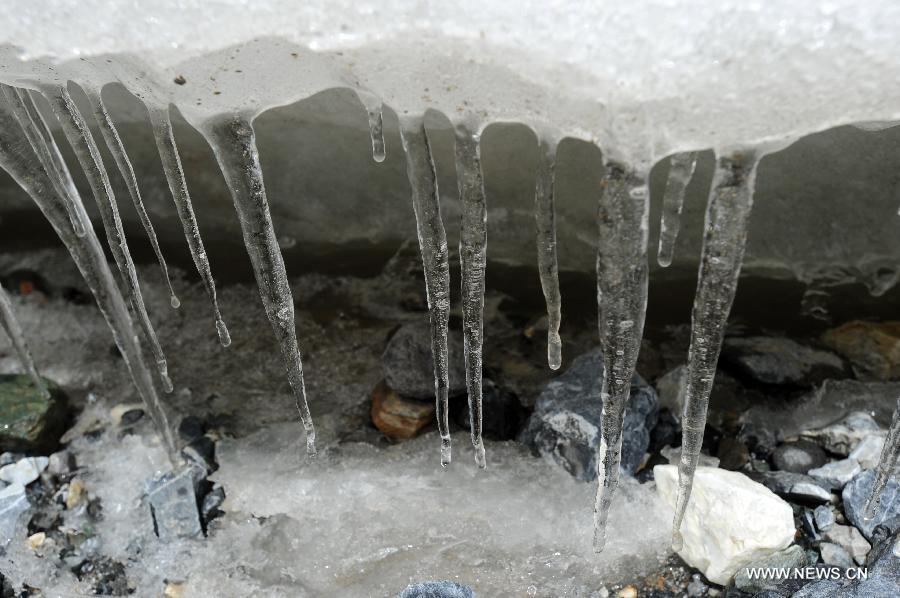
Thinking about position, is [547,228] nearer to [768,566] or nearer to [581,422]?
[581,422]

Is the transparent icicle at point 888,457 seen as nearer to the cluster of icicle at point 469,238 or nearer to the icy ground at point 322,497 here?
the cluster of icicle at point 469,238

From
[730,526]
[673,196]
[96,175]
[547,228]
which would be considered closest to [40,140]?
[96,175]

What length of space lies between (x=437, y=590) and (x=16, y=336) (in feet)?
5.71

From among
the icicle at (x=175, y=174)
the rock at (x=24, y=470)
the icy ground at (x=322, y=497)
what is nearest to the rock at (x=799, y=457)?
the icy ground at (x=322, y=497)

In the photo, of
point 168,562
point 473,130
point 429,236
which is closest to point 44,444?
point 168,562

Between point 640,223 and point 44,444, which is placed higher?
point 640,223

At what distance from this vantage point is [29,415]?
8.44ft

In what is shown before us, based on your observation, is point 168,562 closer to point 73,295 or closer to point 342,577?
point 342,577

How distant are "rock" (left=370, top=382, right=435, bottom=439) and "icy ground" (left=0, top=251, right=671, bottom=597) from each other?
2.3 inches

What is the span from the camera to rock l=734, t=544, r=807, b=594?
184cm

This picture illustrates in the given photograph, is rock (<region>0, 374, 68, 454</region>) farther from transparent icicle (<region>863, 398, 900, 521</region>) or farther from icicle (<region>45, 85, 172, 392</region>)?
transparent icicle (<region>863, 398, 900, 521</region>)

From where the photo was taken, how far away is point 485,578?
1.98 metres

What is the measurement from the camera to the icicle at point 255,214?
4.98 ft

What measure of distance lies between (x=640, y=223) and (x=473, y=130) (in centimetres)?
38
